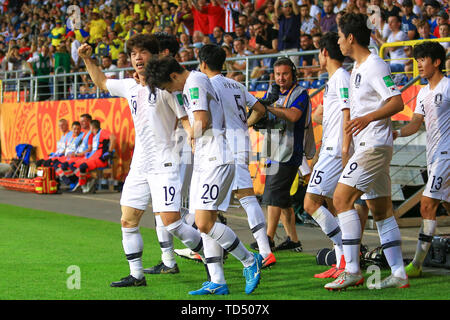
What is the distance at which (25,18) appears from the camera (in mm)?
31578

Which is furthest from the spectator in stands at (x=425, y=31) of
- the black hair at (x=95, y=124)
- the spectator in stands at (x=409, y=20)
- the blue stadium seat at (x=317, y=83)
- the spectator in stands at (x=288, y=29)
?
the black hair at (x=95, y=124)

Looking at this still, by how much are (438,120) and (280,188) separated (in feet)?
7.24

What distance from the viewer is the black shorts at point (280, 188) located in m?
8.78

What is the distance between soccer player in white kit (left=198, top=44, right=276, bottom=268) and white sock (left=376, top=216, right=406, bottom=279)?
1.52 meters

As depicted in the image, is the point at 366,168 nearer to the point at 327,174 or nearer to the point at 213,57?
the point at 327,174

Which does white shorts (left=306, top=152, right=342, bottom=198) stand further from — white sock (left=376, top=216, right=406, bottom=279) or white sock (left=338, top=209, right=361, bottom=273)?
white sock (left=338, top=209, right=361, bottom=273)

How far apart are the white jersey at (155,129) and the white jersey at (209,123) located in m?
0.41

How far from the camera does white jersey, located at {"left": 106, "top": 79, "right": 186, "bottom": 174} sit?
6.49 m

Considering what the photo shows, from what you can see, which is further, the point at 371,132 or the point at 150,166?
the point at 150,166

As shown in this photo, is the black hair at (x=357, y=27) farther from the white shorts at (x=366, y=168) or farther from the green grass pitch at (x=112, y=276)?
the green grass pitch at (x=112, y=276)

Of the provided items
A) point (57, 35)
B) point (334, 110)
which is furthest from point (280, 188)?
point (57, 35)

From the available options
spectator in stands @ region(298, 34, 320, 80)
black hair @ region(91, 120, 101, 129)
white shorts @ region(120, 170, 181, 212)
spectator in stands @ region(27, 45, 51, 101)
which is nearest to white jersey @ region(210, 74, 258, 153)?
white shorts @ region(120, 170, 181, 212)

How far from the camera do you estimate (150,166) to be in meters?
6.54

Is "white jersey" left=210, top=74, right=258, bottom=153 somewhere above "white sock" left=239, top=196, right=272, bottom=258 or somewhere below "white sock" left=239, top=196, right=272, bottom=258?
above
